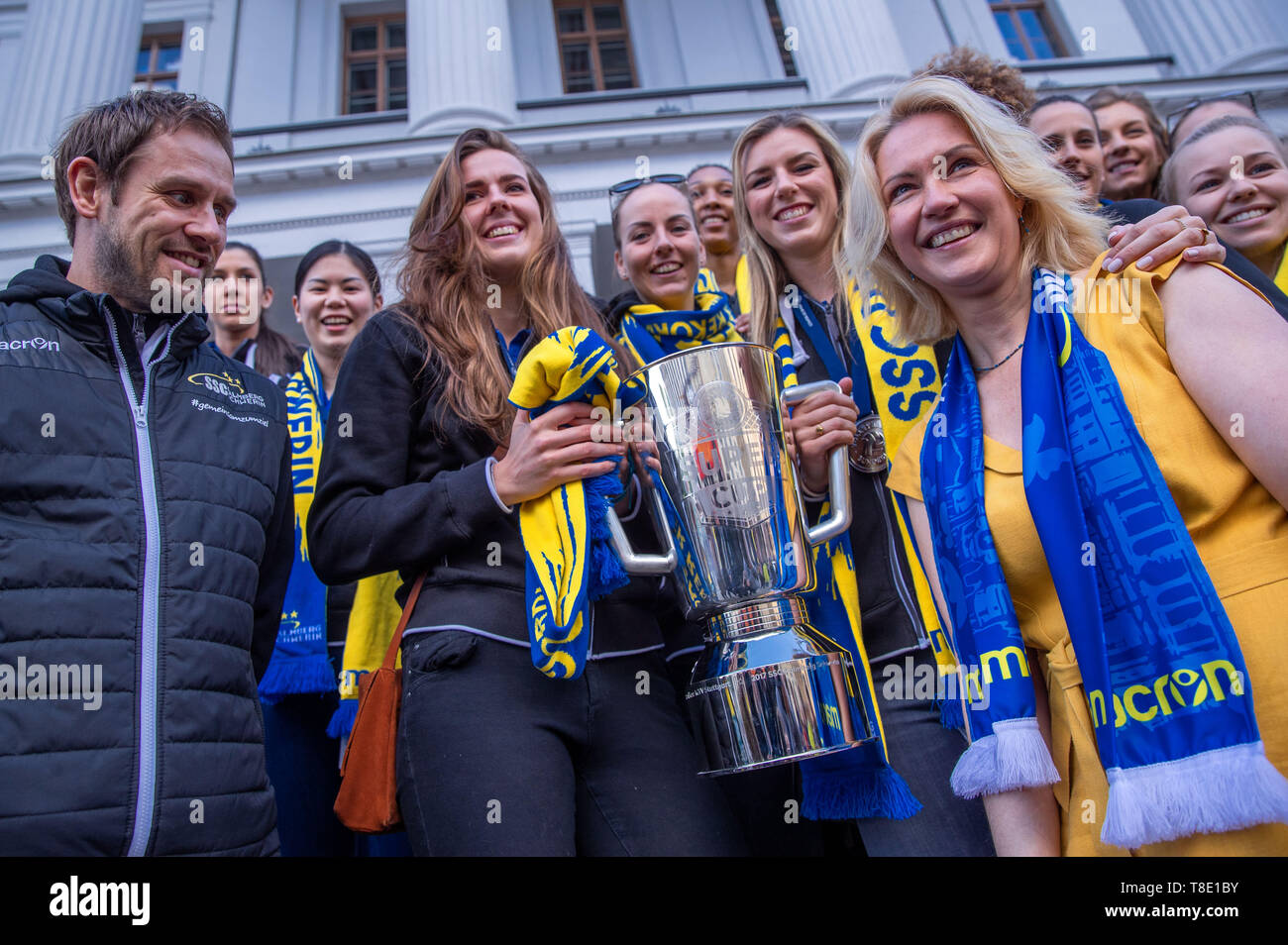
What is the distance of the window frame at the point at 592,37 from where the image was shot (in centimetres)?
1155

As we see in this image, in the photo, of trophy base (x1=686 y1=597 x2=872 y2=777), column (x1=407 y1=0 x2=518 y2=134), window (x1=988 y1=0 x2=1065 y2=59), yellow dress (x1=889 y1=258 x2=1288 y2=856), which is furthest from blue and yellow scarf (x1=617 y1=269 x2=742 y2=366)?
window (x1=988 y1=0 x2=1065 y2=59)

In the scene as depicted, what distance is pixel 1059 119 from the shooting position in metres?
2.79

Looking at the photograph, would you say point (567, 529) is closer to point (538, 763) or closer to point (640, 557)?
point (640, 557)

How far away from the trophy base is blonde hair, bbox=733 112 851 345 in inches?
37.5

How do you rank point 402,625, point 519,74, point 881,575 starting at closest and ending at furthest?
1. point 402,625
2. point 881,575
3. point 519,74

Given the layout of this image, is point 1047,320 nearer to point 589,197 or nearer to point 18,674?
point 18,674

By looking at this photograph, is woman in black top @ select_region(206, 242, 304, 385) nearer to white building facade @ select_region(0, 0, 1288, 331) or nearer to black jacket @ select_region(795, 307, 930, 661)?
black jacket @ select_region(795, 307, 930, 661)

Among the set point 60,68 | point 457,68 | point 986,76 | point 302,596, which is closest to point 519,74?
point 457,68

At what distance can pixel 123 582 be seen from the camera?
4.09ft

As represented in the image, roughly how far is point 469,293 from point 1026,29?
1280 cm

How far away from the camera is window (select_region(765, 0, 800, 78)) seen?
11.3 meters

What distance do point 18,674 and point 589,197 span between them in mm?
6913

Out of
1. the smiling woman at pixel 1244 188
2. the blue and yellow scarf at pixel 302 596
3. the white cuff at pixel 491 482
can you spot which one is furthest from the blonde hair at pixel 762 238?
the blue and yellow scarf at pixel 302 596

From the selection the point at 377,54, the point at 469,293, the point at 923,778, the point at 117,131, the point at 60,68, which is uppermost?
the point at 377,54
